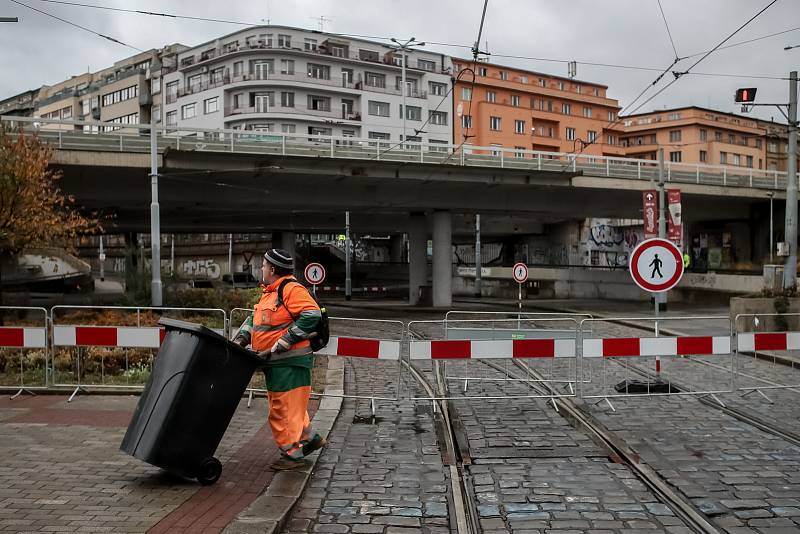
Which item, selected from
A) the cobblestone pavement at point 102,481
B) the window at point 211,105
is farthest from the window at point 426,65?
the cobblestone pavement at point 102,481

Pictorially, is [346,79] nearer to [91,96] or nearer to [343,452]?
[91,96]

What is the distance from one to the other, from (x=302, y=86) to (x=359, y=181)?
1541 inches

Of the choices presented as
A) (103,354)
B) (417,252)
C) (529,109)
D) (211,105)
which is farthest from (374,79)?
(103,354)

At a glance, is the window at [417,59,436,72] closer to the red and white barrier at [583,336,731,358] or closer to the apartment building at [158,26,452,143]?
the apartment building at [158,26,452,143]

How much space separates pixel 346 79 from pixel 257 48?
8820 mm

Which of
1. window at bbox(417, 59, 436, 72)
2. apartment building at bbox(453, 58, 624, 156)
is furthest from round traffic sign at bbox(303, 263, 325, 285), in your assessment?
window at bbox(417, 59, 436, 72)

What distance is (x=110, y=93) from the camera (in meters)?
82.7

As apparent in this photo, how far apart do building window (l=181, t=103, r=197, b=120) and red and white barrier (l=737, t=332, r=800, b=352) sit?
6797 centimetres

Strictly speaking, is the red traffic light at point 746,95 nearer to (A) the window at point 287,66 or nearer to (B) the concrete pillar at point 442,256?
(B) the concrete pillar at point 442,256

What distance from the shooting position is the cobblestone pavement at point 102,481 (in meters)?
4.66

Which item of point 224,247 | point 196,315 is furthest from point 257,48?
point 196,315

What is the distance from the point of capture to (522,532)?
4.81 metres

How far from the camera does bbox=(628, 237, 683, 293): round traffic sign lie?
10.1 m

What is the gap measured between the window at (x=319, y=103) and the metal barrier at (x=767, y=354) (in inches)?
2177
